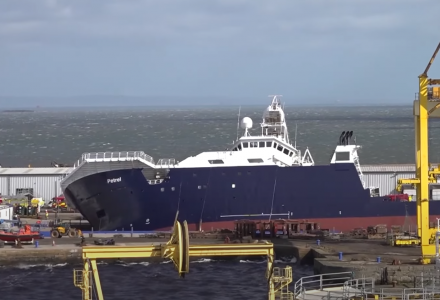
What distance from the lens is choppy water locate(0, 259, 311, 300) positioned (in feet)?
108

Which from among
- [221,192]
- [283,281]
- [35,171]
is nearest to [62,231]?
[221,192]

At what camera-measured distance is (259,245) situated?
24.0 metres

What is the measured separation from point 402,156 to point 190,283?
187ft

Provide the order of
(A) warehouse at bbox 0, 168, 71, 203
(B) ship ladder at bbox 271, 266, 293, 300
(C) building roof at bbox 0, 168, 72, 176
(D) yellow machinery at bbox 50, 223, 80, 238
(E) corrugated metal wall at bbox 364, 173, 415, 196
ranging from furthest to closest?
1. (C) building roof at bbox 0, 168, 72, 176
2. (A) warehouse at bbox 0, 168, 71, 203
3. (E) corrugated metal wall at bbox 364, 173, 415, 196
4. (D) yellow machinery at bbox 50, 223, 80, 238
5. (B) ship ladder at bbox 271, 266, 293, 300

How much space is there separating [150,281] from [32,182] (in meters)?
21.3

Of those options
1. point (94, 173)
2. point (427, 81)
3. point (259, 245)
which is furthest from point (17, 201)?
point (259, 245)

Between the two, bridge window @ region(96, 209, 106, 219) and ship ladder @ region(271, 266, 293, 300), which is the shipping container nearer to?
bridge window @ region(96, 209, 106, 219)

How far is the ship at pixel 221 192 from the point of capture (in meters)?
43.2

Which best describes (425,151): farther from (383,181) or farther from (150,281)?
(383,181)

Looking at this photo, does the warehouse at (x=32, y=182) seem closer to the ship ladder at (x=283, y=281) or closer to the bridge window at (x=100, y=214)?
the bridge window at (x=100, y=214)

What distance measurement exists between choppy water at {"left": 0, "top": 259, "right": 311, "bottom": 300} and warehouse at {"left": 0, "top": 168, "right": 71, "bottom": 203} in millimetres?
17374

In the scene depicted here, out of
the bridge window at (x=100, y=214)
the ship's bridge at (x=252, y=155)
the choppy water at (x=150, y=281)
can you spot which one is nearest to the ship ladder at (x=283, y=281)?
the choppy water at (x=150, y=281)

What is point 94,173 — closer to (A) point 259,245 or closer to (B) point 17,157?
(A) point 259,245

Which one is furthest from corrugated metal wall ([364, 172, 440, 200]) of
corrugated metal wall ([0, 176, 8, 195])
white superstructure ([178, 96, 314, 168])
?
corrugated metal wall ([0, 176, 8, 195])
